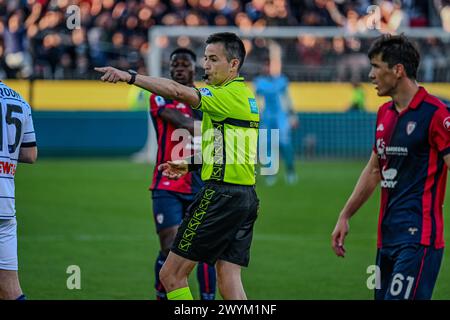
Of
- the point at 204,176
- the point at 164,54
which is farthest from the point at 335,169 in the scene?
the point at 204,176

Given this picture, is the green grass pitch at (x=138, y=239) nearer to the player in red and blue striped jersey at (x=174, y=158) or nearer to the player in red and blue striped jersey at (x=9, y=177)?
the player in red and blue striped jersey at (x=174, y=158)

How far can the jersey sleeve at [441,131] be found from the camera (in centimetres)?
583

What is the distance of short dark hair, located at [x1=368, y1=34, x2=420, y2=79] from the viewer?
5969 millimetres

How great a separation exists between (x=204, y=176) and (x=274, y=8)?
2293cm

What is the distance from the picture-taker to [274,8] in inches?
1146

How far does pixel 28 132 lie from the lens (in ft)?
21.4

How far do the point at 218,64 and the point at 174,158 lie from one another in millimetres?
1988

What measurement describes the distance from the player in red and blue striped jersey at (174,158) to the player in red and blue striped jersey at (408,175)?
9.00 ft

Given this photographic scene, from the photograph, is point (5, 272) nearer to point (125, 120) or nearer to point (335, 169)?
point (335, 169)

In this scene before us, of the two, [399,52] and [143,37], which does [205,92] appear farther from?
[143,37]

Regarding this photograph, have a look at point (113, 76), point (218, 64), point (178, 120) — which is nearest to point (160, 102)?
point (178, 120)

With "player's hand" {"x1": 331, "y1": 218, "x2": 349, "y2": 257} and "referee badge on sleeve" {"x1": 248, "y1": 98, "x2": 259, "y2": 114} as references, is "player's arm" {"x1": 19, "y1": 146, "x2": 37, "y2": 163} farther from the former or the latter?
"player's hand" {"x1": 331, "y1": 218, "x2": 349, "y2": 257}

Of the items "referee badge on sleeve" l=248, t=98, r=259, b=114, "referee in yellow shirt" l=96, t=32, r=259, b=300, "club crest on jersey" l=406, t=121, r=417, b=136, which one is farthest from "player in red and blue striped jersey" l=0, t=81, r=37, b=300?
"club crest on jersey" l=406, t=121, r=417, b=136

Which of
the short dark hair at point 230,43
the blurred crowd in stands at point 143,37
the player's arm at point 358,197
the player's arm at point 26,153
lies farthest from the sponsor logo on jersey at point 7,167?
the blurred crowd in stands at point 143,37
